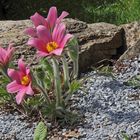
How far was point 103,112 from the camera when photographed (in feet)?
12.1

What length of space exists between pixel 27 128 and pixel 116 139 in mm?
574

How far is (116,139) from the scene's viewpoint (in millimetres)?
3404

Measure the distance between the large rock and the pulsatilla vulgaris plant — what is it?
49 cm

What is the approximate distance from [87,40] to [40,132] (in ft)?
4.33

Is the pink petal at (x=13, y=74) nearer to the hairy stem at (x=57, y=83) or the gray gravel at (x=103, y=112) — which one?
the hairy stem at (x=57, y=83)

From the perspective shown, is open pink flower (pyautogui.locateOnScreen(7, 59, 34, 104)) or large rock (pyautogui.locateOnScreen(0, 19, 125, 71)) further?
large rock (pyautogui.locateOnScreen(0, 19, 125, 71))

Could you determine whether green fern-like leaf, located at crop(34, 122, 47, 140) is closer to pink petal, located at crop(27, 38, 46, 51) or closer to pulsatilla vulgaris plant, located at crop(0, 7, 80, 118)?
pulsatilla vulgaris plant, located at crop(0, 7, 80, 118)

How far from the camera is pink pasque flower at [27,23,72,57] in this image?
3391mm

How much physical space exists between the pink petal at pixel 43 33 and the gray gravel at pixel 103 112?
544 mm

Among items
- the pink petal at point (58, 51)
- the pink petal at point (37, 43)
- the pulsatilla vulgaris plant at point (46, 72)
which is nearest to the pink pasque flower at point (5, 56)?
the pulsatilla vulgaris plant at point (46, 72)

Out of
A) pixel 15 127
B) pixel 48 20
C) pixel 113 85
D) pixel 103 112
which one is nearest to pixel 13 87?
pixel 15 127

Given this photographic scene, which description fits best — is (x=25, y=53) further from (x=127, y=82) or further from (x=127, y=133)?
(x=127, y=133)

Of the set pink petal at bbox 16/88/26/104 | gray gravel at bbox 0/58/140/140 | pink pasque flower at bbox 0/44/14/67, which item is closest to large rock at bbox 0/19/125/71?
gray gravel at bbox 0/58/140/140

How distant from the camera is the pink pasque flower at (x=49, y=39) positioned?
11.1 feet
